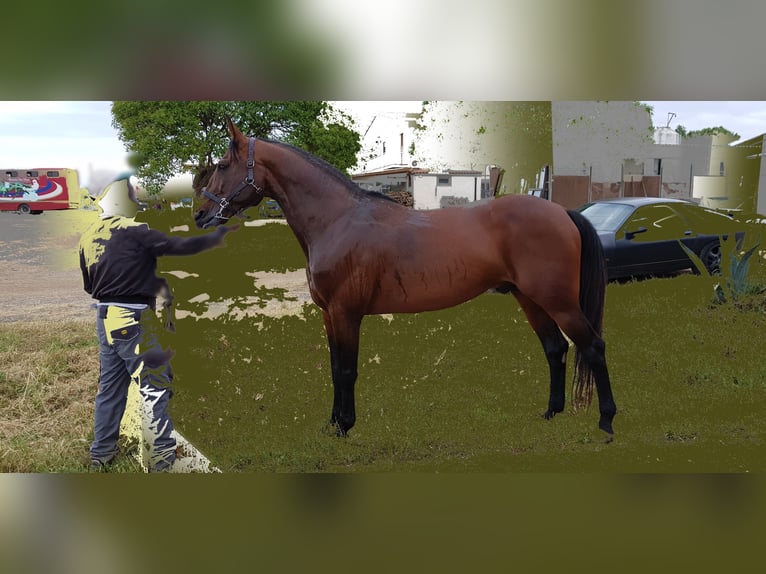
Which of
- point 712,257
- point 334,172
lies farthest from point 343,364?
point 712,257

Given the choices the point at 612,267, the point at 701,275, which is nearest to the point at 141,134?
the point at 612,267

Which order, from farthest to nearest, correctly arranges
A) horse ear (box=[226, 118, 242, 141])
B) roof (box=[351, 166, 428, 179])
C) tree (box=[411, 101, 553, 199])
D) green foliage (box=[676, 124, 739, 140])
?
green foliage (box=[676, 124, 739, 140]), roof (box=[351, 166, 428, 179]), tree (box=[411, 101, 553, 199]), horse ear (box=[226, 118, 242, 141])

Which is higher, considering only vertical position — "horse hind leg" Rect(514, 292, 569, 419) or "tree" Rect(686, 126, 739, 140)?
"tree" Rect(686, 126, 739, 140)

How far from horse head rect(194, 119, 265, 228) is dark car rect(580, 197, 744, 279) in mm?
2584

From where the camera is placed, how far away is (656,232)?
4.36 meters

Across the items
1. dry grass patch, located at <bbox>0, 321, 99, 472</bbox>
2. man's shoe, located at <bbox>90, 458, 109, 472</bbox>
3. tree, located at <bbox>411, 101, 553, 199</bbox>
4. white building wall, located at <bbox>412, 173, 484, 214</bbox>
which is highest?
tree, located at <bbox>411, 101, 553, 199</bbox>

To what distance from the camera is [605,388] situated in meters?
3.83

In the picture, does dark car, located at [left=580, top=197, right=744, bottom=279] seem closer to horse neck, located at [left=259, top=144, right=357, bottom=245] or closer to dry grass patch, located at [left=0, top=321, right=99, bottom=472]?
horse neck, located at [left=259, top=144, right=357, bottom=245]

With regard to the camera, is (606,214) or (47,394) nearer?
(606,214)

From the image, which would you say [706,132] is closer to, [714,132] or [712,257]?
[714,132]

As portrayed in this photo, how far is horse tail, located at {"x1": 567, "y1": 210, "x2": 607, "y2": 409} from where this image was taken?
3799mm

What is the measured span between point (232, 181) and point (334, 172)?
2.36 feet

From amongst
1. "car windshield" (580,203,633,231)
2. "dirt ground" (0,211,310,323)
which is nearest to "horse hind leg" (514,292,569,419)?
"car windshield" (580,203,633,231)

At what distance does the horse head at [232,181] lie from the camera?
12.0 ft
